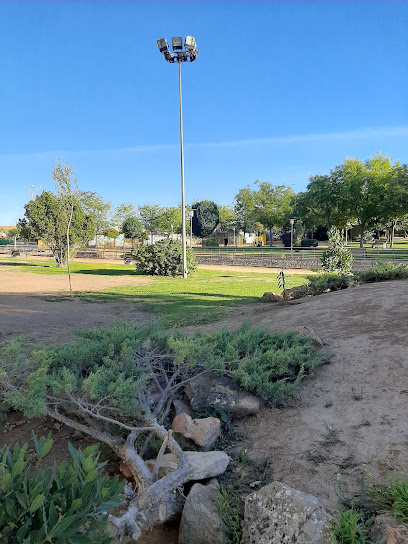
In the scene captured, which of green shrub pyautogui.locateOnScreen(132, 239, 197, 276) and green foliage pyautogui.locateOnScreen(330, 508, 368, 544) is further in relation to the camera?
green shrub pyautogui.locateOnScreen(132, 239, 197, 276)

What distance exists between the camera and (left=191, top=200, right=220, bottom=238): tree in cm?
7200

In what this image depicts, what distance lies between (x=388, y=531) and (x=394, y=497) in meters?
0.33

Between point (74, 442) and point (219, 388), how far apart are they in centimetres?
130

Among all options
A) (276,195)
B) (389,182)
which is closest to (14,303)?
(389,182)

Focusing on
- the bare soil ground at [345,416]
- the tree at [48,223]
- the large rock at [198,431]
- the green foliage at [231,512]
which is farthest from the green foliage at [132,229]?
the green foliage at [231,512]

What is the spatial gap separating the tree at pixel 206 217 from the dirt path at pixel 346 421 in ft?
220

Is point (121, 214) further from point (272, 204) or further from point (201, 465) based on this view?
A: point (201, 465)

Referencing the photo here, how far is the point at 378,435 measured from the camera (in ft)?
10.5

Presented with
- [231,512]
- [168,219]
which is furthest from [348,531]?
[168,219]

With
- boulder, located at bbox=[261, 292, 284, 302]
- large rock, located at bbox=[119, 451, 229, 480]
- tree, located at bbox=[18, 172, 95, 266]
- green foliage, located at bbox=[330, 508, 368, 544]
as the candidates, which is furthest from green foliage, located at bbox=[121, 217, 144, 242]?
green foliage, located at bbox=[330, 508, 368, 544]

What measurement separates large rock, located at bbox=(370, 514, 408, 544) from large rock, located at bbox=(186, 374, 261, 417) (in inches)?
60.6

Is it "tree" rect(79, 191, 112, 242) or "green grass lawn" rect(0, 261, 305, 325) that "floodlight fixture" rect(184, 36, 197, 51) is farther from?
"tree" rect(79, 191, 112, 242)

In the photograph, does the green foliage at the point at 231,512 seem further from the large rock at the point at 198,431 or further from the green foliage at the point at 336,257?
the green foliage at the point at 336,257

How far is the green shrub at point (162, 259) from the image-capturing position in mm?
21406
